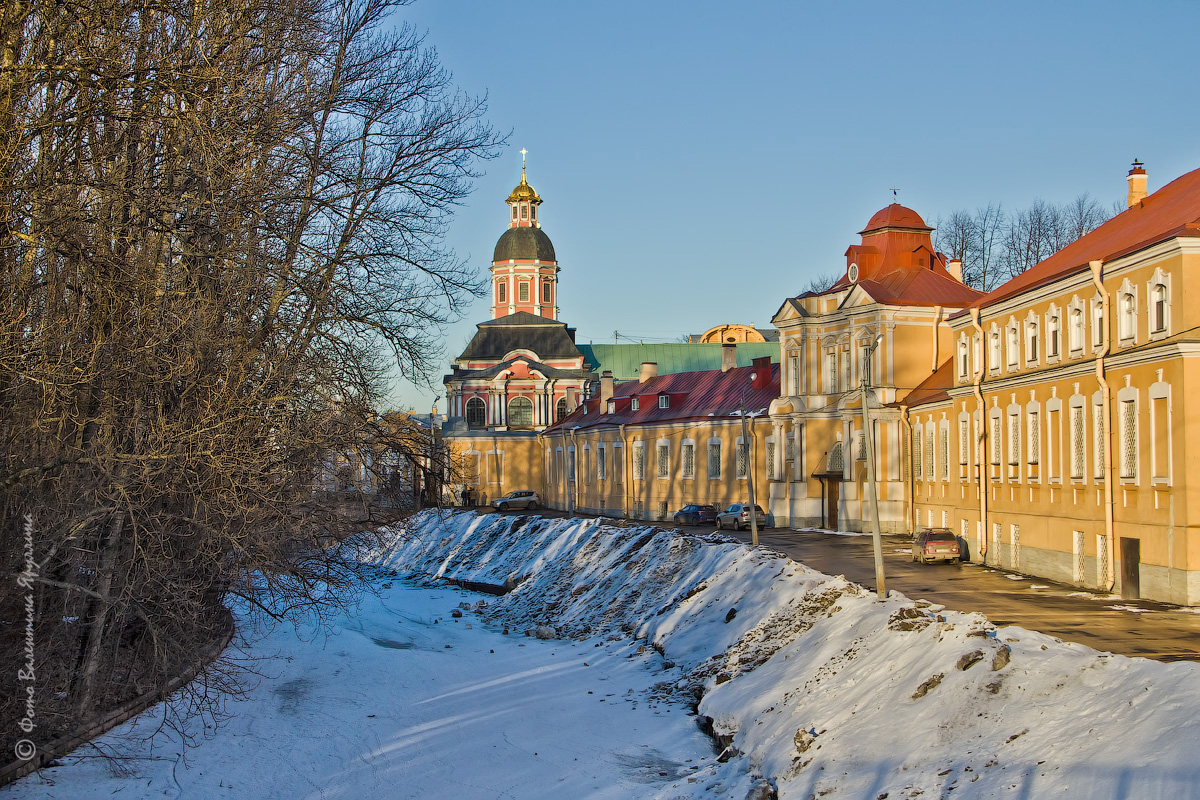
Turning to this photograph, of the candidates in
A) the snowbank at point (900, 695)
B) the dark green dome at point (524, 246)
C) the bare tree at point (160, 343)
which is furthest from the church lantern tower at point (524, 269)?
the bare tree at point (160, 343)

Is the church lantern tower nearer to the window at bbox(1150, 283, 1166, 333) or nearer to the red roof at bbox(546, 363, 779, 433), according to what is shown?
the red roof at bbox(546, 363, 779, 433)

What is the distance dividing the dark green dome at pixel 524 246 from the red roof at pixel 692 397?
90.3ft

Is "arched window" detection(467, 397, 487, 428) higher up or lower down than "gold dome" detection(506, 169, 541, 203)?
lower down

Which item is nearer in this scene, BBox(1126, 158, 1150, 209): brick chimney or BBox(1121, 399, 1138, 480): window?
BBox(1121, 399, 1138, 480): window

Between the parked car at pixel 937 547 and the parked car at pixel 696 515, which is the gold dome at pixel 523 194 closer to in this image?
the parked car at pixel 696 515

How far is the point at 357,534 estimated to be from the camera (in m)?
17.6

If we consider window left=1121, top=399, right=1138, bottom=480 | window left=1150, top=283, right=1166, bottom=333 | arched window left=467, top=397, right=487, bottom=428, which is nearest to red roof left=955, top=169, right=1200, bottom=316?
window left=1150, top=283, right=1166, bottom=333

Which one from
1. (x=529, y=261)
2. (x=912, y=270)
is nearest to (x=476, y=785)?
(x=912, y=270)

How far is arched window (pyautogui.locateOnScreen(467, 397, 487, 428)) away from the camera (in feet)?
274

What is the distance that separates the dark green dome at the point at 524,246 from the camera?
93500 mm

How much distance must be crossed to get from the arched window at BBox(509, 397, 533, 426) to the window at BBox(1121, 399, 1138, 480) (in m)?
61.2

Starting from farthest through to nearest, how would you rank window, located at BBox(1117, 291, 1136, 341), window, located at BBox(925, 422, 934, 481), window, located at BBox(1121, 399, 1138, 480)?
window, located at BBox(925, 422, 934, 481) < window, located at BBox(1117, 291, 1136, 341) < window, located at BBox(1121, 399, 1138, 480)

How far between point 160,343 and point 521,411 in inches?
2728

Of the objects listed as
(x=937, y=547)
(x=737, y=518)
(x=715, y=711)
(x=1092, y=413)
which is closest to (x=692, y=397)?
(x=737, y=518)
